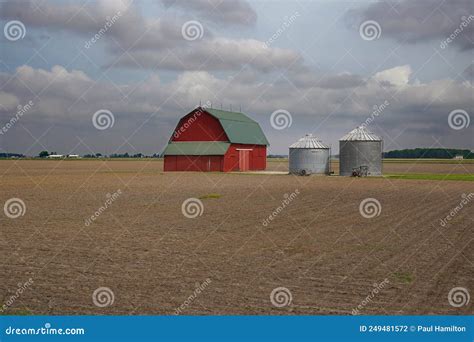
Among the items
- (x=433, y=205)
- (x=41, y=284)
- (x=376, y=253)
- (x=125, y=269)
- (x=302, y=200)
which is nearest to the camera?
(x=41, y=284)

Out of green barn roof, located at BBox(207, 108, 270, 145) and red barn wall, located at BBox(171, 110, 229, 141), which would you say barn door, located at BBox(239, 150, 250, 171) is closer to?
green barn roof, located at BBox(207, 108, 270, 145)

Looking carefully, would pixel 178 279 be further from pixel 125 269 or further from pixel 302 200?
pixel 302 200

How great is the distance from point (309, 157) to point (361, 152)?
539 cm

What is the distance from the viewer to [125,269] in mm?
11336

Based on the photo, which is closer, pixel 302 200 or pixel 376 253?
pixel 376 253

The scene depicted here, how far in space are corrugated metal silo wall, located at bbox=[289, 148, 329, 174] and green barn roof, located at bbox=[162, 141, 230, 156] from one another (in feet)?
27.9

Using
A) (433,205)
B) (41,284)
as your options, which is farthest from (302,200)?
(41,284)

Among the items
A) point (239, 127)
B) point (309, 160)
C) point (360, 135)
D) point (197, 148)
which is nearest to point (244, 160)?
point (239, 127)

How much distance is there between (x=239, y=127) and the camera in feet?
207

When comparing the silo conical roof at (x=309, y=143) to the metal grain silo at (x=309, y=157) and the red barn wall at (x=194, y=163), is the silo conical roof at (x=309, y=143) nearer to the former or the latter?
the metal grain silo at (x=309, y=157)

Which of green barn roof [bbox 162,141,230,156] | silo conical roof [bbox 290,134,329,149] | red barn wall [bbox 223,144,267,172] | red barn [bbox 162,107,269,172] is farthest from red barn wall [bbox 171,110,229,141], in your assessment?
silo conical roof [bbox 290,134,329,149]

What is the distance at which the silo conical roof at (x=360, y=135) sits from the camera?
4847 centimetres

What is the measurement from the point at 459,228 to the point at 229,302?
1125 centimetres

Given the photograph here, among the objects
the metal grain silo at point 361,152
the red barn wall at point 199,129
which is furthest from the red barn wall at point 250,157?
the metal grain silo at point 361,152
